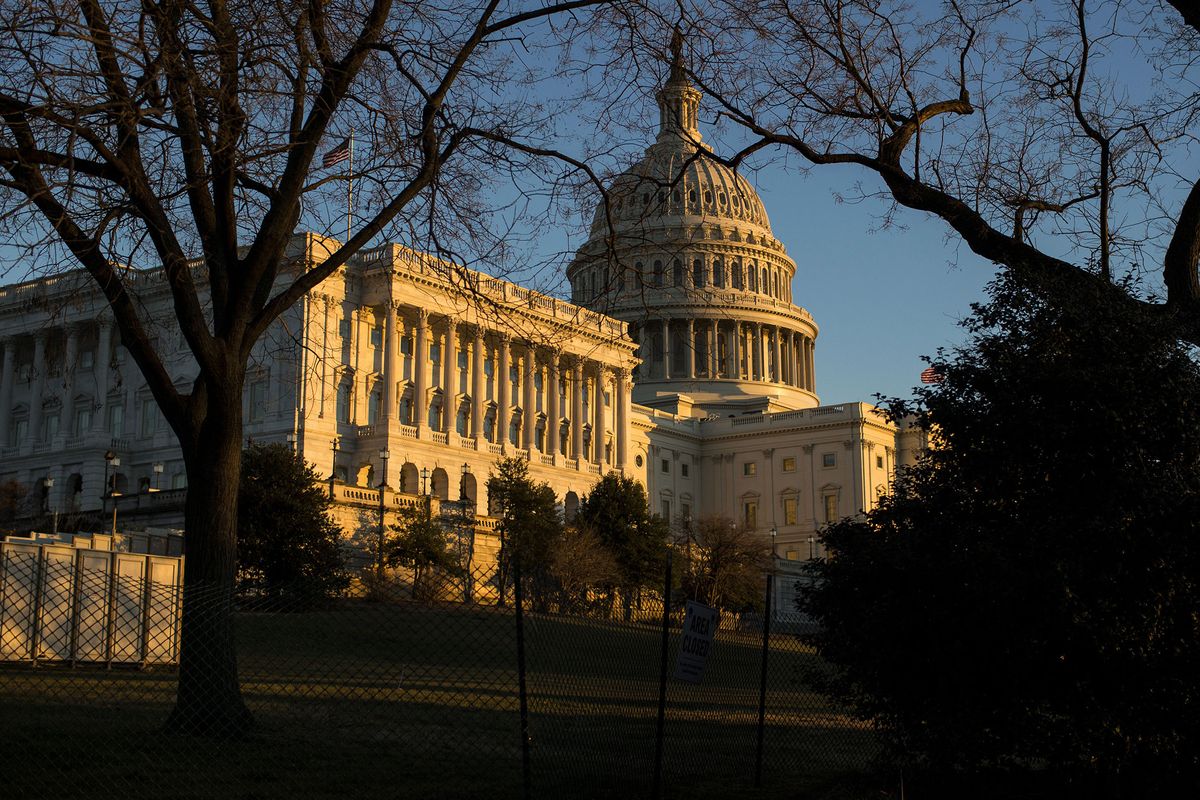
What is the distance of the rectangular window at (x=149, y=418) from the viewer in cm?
8988

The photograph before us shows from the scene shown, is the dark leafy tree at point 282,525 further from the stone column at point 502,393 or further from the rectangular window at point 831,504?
the rectangular window at point 831,504

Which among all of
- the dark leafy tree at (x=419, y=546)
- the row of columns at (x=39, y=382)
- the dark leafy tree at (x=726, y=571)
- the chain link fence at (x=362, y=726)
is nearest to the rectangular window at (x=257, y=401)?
the row of columns at (x=39, y=382)

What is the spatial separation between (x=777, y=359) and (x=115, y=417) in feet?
252

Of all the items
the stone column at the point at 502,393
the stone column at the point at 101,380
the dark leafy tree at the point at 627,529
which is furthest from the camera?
the stone column at the point at 502,393

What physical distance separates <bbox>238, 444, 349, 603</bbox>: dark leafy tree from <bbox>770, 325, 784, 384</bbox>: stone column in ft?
322

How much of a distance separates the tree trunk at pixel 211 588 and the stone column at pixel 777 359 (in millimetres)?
135400

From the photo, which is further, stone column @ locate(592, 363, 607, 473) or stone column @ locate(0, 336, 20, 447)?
stone column @ locate(592, 363, 607, 473)

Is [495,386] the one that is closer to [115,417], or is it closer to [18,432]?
[115,417]

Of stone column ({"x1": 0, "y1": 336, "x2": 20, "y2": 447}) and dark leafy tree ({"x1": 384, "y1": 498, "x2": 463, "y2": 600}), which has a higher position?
stone column ({"x1": 0, "y1": 336, "x2": 20, "y2": 447})

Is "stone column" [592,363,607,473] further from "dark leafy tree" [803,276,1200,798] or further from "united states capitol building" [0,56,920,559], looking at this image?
"dark leafy tree" [803,276,1200,798]

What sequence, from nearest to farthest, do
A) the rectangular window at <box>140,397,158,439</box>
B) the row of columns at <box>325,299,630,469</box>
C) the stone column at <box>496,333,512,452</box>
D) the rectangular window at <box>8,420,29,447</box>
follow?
1. the rectangular window at <box>140,397,158,439</box>
2. the row of columns at <box>325,299,630,469</box>
3. the rectangular window at <box>8,420,29,447</box>
4. the stone column at <box>496,333,512,452</box>

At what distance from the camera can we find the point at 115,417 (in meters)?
91.8

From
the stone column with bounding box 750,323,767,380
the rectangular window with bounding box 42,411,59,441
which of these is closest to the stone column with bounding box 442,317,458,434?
the rectangular window with bounding box 42,411,59,441

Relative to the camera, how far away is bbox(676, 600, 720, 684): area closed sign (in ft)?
53.0
